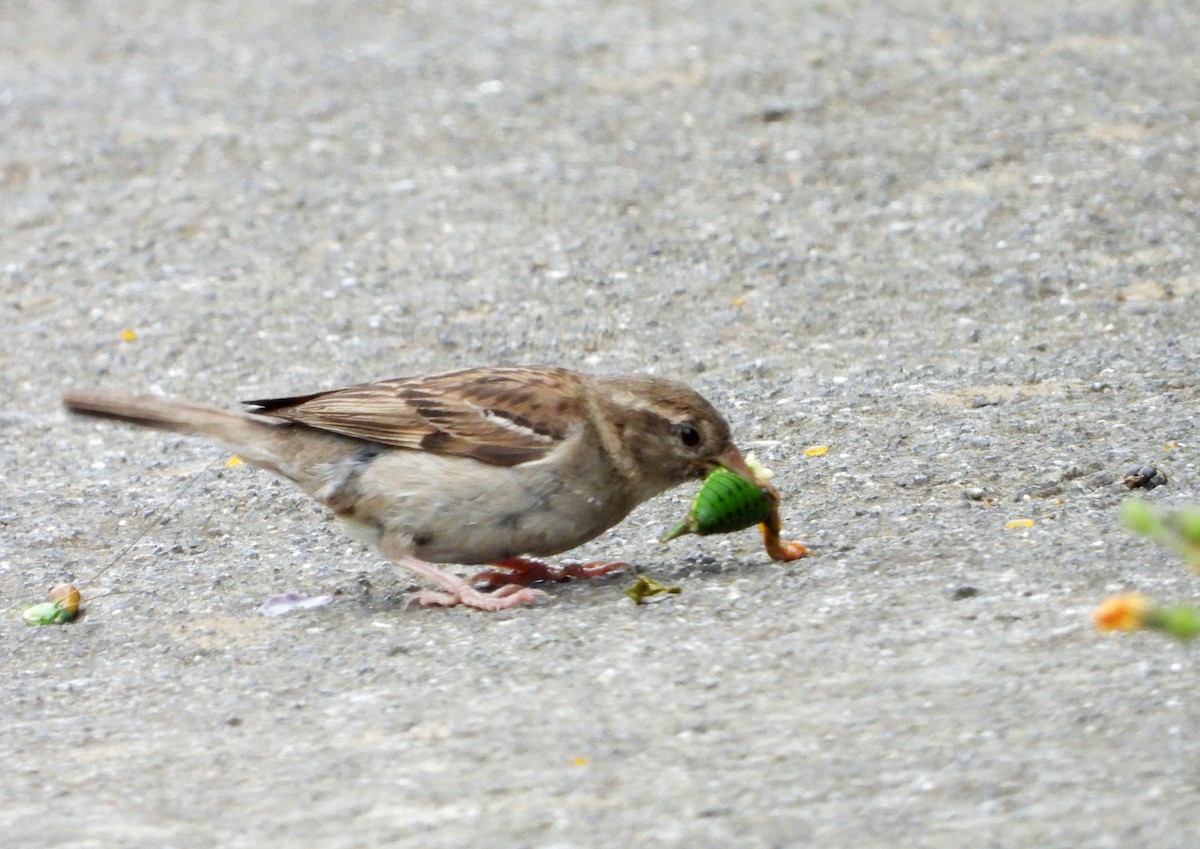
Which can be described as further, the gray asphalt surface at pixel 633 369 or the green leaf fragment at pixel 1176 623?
the gray asphalt surface at pixel 633 369

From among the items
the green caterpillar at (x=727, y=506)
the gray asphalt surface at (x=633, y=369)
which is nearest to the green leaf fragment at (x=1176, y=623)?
the gray asphalt surface at (x=633, y=369)

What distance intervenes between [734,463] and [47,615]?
2.48 metres

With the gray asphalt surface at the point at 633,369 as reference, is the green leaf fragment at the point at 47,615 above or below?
below

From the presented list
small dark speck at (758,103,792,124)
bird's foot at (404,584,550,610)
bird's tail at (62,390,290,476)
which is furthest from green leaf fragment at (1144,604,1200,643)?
small dark speck at (758,103,792,124)

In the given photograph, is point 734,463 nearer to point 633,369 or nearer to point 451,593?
point 451,593

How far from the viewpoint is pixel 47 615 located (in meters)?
6.28

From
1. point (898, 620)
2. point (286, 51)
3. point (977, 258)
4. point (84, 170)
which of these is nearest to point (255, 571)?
point (898, 620)

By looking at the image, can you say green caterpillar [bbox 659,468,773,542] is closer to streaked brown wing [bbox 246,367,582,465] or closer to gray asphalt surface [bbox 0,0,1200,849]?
gray asphalt surface [bbox 0,0,1200,849]

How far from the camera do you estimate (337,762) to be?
15.4 ft

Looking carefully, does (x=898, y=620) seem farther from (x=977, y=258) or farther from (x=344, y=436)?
(x=977, y=258)

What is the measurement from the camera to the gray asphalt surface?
4449 mm

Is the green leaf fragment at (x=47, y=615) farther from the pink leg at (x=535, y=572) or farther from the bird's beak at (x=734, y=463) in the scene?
the bird's beak at (x=734, y=463)

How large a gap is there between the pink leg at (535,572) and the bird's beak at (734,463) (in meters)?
0.57

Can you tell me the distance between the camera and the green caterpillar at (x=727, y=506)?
5.83 m
